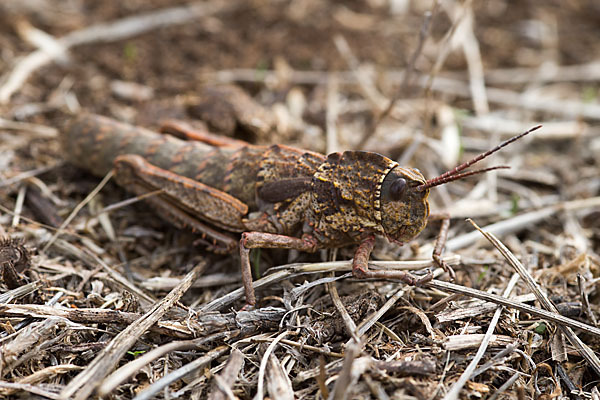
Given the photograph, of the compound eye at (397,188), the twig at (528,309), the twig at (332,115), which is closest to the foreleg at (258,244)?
the compound eye at (397,188)

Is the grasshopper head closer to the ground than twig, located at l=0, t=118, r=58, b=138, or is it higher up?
closer to the ground

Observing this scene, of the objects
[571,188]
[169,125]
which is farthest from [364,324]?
[571,188]

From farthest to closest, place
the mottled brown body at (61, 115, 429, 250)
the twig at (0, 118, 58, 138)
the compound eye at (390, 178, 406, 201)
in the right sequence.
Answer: the twig at (0, 118, 58, 138), the mottled brown body at (61, 115, 429, 250), the compound eye at (390, 178, 406, 201)

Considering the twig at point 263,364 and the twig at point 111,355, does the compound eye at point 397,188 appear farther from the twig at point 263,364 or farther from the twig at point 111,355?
the twig at point 111,355

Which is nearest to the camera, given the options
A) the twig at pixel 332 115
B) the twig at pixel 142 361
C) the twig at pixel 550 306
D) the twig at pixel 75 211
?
the twig at pixel 142 361

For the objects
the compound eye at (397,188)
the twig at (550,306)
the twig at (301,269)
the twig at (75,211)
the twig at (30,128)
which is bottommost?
the twig at (550,306)

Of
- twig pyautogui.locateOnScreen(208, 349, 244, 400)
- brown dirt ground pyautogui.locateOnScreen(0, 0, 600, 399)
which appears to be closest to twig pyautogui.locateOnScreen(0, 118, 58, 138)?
brown dirt ground pyautogui.locateOnScreen(0, 0, 600, 399)

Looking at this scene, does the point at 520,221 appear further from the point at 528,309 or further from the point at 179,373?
the point at 179,373

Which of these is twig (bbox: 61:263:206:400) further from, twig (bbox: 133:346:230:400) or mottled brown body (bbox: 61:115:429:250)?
mottled brown body (bbox: 61:115:429:250)

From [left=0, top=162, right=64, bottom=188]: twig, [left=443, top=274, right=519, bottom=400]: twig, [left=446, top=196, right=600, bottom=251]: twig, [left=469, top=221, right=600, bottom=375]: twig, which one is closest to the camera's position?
[left=443, top=274, right=519, bottom=400]: twig
